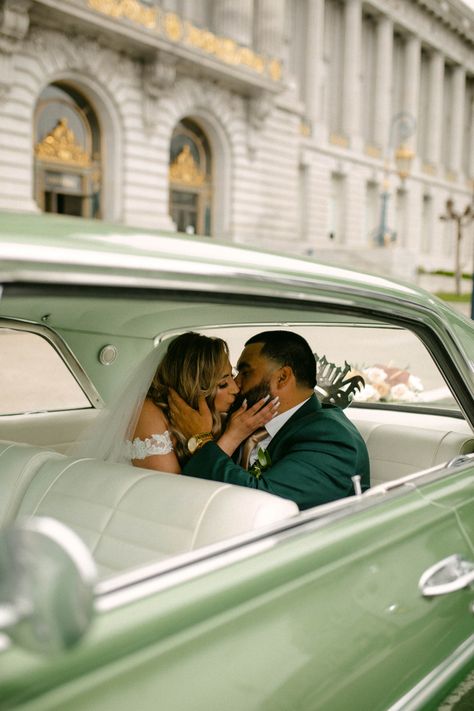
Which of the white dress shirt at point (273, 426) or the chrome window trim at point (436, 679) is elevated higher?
the white dress shirt at point (273, 426)

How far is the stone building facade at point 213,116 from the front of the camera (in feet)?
76.6

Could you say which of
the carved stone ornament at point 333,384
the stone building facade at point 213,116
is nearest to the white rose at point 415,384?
the carved stone ornament at point 333,384

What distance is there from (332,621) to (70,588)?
72cm

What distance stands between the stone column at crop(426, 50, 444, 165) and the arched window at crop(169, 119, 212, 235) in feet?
99.5

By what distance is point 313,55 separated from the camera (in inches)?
1671

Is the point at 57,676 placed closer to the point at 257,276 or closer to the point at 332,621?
the point at 332,621

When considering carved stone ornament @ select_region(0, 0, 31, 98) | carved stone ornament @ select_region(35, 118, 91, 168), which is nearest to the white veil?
carved stone ornament @ select_region(0, 0, 31, 98)

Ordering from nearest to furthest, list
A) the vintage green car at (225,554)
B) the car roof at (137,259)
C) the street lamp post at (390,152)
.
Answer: the vintage green car at (225,554) → the car roof at (137,259) → the street lamp post at (390,152)

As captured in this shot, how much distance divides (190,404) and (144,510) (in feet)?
2.47

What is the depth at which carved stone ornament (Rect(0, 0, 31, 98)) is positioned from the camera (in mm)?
21141

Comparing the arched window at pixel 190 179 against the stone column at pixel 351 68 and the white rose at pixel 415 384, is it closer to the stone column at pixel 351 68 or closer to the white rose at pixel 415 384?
the stone column at pixel 351 68

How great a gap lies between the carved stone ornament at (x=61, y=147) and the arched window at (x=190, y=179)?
15.6ft

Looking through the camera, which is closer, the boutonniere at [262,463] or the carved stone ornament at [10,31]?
the boutonniere at [262,463]

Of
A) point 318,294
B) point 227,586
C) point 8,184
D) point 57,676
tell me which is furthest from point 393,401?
point 8,184
